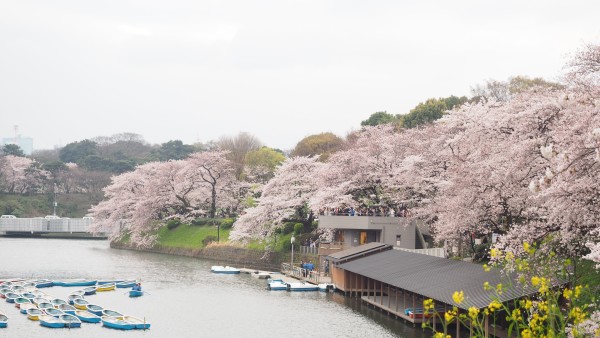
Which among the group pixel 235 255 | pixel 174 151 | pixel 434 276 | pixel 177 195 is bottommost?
pixel 235 255

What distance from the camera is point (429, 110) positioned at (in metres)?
85.3

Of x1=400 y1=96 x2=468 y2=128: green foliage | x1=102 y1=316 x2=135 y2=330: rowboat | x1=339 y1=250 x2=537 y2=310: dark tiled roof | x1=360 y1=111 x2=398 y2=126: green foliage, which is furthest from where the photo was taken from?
A: x1=360 y1=111 x2=398 y2=126: green foliage

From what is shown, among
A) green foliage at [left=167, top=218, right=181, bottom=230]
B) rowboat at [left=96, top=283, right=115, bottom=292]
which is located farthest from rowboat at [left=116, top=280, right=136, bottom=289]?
green foliage at [left=167, top=218, right=181, bottom=230]

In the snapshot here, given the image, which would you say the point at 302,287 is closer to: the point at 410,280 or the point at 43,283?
the point at 410,280

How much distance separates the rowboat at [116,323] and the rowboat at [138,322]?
0.83ft

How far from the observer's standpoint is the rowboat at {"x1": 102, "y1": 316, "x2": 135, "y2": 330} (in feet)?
121

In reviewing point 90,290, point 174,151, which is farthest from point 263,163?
point 174,151

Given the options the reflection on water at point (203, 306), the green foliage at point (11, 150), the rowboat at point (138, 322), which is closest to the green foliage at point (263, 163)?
the reflection on water at point (203, 306)

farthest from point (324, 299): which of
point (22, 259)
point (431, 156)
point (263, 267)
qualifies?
point (22, 259)

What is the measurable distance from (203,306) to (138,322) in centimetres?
760

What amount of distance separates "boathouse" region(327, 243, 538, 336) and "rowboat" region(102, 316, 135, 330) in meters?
14.0

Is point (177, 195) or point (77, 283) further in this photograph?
point (177, 195)

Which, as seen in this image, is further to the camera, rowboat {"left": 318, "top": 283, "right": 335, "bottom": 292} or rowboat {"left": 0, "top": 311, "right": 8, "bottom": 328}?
rowboat {"left": 318, "top": 283, "right": 335, "bottom": 292}

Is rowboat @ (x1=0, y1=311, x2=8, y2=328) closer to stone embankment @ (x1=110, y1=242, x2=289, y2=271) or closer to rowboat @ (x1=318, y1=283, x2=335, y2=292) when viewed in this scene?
rowboat @ (x1=318, y1=283, x2=335, y2=292)
